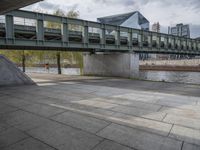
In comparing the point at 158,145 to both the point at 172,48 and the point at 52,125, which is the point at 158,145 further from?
the point at 172,48

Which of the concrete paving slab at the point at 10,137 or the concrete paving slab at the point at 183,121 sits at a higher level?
the concrete paving slab at the point at 10,137

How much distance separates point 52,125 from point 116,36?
17645 millimetres

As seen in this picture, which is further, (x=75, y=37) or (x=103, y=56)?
(x=103, y=56)

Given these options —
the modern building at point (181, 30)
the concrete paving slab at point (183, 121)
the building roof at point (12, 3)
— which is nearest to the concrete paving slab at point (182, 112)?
the concrete paving slab at point (183, 121)

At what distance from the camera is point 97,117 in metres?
5.22

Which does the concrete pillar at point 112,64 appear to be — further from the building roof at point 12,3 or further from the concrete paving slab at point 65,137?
the concrete paving slab at point 65,137

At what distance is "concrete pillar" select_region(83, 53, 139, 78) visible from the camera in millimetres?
20516

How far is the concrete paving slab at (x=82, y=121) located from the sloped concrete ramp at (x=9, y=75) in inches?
337

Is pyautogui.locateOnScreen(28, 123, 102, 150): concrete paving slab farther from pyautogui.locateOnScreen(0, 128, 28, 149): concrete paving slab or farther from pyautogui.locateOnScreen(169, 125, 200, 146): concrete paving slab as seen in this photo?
pyautogui.locateOnScreen(169, 125, 200, 146): concrete paving slab

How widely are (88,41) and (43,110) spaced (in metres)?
12.7

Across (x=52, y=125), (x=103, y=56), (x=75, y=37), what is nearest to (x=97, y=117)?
(x=52, y=125)

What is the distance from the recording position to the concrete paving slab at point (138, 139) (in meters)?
3.42

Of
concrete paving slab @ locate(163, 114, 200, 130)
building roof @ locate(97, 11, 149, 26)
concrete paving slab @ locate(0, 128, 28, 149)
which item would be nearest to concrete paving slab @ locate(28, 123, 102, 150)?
concrete paving slab @ locate(0, 128, 28, 149)

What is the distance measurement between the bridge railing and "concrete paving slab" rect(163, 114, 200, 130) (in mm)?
12210
